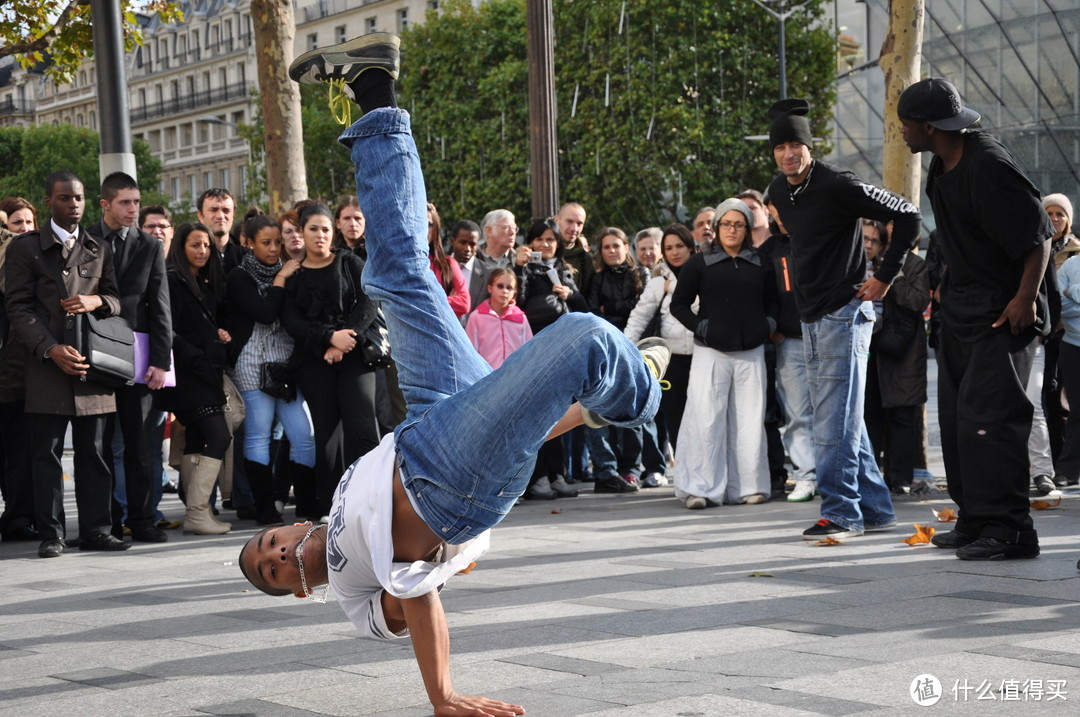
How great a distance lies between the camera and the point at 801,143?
777 cm

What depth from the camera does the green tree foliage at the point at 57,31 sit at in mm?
18016

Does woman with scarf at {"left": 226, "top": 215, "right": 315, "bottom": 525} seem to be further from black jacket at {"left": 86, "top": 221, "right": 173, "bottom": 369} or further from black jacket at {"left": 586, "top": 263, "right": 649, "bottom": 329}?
black jacket at {"left": 586, "top": 263, "right": 649, "bottom": 329}

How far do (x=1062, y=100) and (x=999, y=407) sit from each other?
114ft

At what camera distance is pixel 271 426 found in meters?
9.76

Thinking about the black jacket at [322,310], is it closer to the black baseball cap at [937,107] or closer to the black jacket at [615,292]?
the black jacket at [615,292]

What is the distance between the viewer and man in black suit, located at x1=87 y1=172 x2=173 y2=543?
28.9 ft

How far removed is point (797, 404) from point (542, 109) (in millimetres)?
4175

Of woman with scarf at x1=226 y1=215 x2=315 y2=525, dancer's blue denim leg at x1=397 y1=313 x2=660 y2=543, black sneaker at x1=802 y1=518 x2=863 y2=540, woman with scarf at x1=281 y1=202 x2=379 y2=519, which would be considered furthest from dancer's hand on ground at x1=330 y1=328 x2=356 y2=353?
dancer's blue denim leg at x1=397 y1=313 x2=660 y2=543

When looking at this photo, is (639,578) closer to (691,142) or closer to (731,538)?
(731,538)

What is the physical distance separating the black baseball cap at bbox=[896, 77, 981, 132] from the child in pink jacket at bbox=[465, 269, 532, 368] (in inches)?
171

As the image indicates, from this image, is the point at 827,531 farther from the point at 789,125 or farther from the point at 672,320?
the point at 672,320

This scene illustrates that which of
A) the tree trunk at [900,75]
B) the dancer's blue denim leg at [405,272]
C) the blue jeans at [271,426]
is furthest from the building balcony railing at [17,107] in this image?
the dancer's blue denim leg at [405,272]

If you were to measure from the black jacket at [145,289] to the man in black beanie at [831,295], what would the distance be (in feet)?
13.0

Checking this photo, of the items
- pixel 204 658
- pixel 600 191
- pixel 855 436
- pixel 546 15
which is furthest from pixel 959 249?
pixel 600 191
